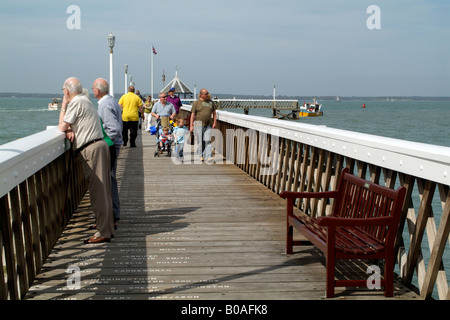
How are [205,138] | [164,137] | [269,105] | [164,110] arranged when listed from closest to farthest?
[205,138] → [164,137] → [164,110] → [269,105]

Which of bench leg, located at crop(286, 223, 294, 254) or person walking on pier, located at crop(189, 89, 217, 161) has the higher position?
person walking on pier, located at crop(189, 89, 217, 161)

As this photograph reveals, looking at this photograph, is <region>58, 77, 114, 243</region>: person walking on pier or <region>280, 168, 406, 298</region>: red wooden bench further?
<region>58, 77, 114, 243</region>: person walking on pier

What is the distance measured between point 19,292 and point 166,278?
1.11 m

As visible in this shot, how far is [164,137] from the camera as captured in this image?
14875mm

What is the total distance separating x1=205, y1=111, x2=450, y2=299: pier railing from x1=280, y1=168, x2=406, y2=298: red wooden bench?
→ 196 millimetres

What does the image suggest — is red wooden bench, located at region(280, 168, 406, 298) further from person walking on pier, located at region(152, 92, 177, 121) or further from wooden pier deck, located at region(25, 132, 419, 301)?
person walking on pier, located at region(152, 92, 177, 121)

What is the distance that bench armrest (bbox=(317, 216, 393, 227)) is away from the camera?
413 centimetres

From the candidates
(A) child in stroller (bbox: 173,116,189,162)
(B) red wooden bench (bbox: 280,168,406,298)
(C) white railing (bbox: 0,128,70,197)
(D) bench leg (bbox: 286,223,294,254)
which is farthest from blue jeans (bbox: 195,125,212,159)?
(B) red wooden bench (bbox: 280,168,406,298)

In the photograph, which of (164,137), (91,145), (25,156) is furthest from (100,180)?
(164,137)

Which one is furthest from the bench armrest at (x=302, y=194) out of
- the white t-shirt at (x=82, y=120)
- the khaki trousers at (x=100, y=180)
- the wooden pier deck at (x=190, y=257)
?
the white t-shirt at (x=82, y=120)

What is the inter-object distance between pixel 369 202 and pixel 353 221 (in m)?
0.62

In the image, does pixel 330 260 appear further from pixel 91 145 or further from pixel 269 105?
pixel 269 105

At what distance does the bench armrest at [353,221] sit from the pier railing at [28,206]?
2.13 metres
